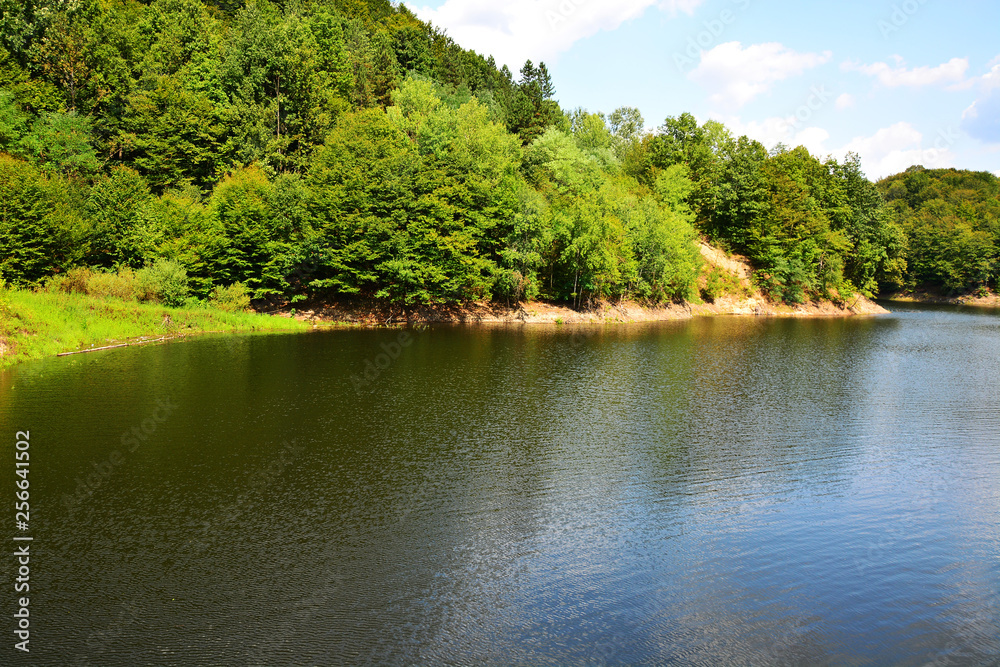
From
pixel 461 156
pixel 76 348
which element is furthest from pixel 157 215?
pixel 461 156

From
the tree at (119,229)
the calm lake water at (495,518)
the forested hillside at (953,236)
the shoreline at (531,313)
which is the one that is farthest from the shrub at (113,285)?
the forested hillside at (953,236)

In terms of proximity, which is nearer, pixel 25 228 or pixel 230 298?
pixel 25 228

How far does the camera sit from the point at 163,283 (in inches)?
1896

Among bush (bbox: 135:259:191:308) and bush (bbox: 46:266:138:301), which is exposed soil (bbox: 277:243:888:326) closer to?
bush (bbox: 135:259:191:308)

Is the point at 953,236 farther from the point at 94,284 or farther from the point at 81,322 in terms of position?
the point at 81,322

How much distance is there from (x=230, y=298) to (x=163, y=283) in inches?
234

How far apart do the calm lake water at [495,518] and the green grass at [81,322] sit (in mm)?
2966

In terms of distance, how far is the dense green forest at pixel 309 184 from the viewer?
52344 mm

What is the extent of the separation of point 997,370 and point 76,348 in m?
62.1

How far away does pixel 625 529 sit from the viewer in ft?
55.7

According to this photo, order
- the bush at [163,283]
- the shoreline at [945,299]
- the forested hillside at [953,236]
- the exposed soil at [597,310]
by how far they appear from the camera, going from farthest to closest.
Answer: the shoreline at [945,299] → the forested hillside at [953,236] → the exposed soil at [597,310] → the bush at [163,283]

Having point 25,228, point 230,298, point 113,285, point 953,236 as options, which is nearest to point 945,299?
point 953,236

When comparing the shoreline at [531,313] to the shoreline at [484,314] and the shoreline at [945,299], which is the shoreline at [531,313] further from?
the shoreline at [945,299]

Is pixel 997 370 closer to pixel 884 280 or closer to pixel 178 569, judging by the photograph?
pixel 178 569
